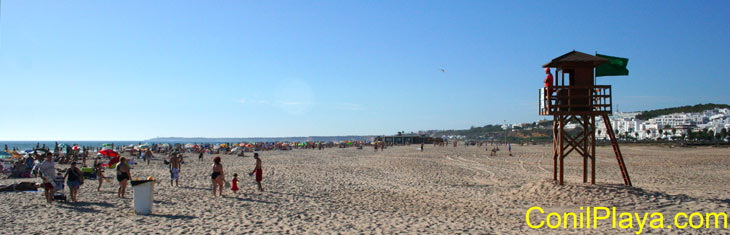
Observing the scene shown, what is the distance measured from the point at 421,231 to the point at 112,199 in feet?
23.3

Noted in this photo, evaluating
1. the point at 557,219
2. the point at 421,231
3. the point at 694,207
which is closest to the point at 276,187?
the point at 421,231

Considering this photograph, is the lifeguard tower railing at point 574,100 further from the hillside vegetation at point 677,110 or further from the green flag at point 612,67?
the hillside vegetation at point 677,110

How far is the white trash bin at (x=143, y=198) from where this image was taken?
7.36 metres

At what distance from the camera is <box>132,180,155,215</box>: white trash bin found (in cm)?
736

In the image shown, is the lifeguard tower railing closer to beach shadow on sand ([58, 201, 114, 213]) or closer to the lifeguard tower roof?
the lifeguard tower roof

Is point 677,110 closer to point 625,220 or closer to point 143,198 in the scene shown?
point 625,220

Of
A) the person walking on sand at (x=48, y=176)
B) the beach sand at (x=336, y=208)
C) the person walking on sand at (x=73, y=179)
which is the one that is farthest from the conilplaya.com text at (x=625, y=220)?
the person walking on sand at (x=48, y=176)

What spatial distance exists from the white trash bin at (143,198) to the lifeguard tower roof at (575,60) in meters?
9.31

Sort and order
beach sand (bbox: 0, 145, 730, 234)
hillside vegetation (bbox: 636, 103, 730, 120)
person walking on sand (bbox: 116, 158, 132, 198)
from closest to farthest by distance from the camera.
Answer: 1. beach sand (bbox: 0, 145, 730, 234)
2. person walking on sand (bbox: 116, 158, 132, 198)
3. hillside vegetation (bbox: 636, 103, 730, 120)

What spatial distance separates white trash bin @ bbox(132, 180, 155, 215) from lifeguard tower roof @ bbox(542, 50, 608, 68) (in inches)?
367

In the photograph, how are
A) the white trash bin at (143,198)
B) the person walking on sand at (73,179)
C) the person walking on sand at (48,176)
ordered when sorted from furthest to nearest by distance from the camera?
the person walking on sand at (73,179)
the person walking on sand at (48,176)
the white trash bin at (143,198)

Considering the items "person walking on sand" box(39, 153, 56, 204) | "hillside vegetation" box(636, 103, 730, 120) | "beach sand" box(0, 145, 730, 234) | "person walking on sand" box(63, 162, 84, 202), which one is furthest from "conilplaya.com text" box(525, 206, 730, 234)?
"hillside vegetation" box(636, 103, 730, 120)

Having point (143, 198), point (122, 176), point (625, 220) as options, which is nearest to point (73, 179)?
point (122, 176)

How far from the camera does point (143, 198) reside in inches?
291
